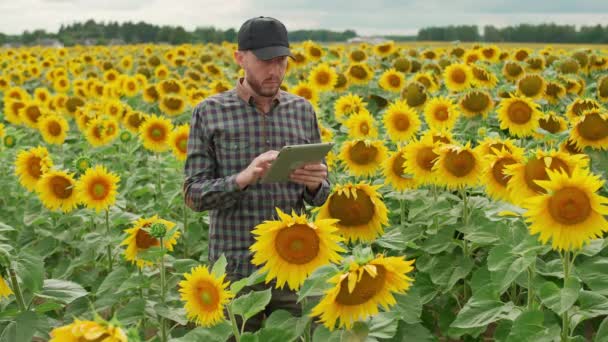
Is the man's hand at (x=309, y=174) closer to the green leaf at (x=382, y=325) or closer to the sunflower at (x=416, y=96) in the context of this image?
the green leaf at (x=382, y=325)

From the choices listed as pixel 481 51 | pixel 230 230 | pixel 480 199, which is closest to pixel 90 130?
pixel 230 230

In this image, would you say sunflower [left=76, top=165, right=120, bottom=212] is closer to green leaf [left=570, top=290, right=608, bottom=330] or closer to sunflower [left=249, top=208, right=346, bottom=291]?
sunflower [left=249, top=208, right=346, bottom=291]

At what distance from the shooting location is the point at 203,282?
8.38 feet

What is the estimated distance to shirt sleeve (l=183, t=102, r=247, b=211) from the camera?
119 inches

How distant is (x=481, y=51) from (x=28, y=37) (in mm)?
30168

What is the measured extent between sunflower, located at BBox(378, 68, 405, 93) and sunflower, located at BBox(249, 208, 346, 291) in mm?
5129

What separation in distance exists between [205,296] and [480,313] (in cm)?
107

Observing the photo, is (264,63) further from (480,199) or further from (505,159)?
(480,199)

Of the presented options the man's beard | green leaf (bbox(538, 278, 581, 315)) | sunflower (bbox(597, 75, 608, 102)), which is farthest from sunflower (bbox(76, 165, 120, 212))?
sunflower (bbox(597, 75, 608, 102))

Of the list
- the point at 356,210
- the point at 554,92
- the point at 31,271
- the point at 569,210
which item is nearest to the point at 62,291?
the point at 31,271

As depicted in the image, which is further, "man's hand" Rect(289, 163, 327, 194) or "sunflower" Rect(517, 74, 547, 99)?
"sunflower" Rect(517, 74, 547, 99)

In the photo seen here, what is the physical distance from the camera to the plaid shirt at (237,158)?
3186 millimetres

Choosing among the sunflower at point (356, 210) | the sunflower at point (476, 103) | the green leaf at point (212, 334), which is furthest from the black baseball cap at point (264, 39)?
the sunflower at point (476, 103)

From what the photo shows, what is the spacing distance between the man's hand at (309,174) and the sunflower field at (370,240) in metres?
0.12
